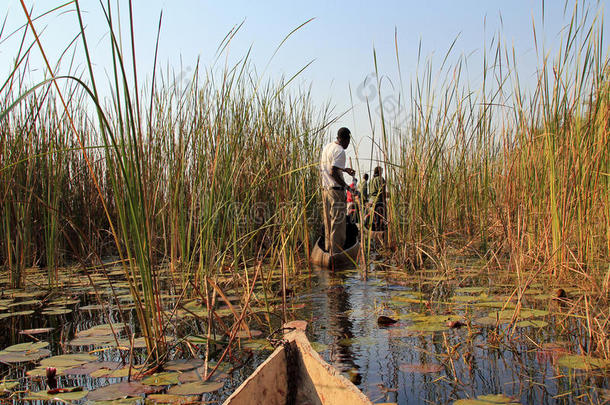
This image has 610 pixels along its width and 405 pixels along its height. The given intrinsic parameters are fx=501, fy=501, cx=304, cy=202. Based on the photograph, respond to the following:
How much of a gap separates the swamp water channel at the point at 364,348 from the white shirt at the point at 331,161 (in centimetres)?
173

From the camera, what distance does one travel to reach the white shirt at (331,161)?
16.3ft

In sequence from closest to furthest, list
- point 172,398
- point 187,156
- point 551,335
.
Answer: point 172,398
point 551,335
point 187,156

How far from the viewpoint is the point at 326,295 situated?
3.50 m

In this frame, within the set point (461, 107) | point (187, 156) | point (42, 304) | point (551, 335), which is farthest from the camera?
point (461, 107)

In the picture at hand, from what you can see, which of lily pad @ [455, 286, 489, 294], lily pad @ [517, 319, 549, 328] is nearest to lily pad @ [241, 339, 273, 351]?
lily pad @ [517, 319, 549, 328]

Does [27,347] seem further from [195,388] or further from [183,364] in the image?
[195,388]

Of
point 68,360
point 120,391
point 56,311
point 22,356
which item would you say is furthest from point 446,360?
point 56,311

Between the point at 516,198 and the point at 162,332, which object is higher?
the point at 516,198

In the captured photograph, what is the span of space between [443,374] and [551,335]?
0.73 metres

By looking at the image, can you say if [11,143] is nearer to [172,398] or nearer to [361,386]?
[172,398]

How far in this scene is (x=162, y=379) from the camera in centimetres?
184

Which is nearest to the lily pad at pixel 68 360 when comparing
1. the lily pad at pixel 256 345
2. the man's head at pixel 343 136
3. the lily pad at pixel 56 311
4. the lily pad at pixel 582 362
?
the lily pad at pixel 256 345

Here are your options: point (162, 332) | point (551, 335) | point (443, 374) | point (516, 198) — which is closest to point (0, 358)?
point (162, 332)

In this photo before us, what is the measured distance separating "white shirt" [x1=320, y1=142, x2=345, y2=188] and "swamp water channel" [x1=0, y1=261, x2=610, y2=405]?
173 cm
